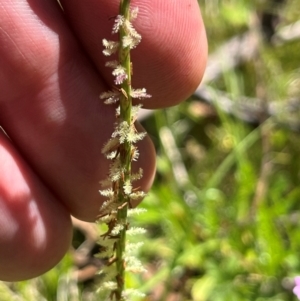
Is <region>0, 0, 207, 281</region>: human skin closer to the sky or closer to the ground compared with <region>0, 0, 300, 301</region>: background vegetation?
closer to the sky

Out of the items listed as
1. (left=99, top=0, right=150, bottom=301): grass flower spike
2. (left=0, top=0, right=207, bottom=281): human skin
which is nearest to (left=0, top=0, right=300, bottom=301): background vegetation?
(left=0, top=0, right=207, bottom=281): human skin

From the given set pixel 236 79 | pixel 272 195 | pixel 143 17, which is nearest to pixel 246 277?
pixel 272 195

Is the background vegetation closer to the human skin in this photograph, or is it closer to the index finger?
A: the human skin

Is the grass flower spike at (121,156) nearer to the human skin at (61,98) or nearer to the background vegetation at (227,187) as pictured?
the human skin at (61,98)

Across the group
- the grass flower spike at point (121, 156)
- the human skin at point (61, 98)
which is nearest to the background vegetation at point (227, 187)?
the human skin at point (61, 98)

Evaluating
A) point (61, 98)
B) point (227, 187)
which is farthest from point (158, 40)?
point (227, 187)

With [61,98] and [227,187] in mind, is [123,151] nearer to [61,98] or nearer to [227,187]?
[61,98]
